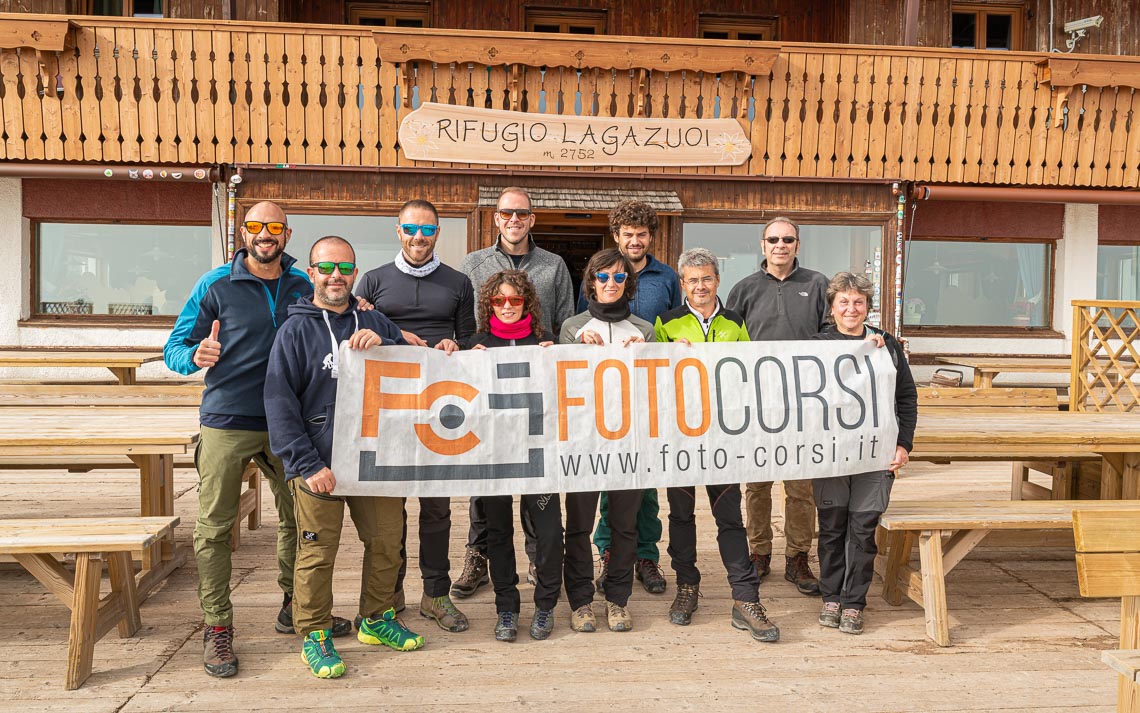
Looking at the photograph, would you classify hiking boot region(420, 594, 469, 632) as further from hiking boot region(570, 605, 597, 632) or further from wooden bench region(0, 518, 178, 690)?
wooden bench region(0, 518, 178, 690)

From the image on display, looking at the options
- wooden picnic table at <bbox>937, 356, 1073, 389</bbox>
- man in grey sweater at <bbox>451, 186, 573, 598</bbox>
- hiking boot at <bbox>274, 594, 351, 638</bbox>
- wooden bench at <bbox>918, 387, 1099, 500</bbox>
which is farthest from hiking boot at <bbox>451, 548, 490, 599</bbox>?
wooden picnic table at <bbox>937, 356, 1073, 389</bbox>

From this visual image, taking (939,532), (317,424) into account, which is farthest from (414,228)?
(939,532)

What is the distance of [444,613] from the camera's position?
3822 millimetres

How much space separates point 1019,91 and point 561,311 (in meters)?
8.59

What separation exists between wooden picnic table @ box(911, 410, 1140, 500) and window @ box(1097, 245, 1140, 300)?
778cm

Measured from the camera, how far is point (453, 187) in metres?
9.69

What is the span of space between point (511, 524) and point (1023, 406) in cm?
434

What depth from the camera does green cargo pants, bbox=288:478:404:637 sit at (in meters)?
3.31

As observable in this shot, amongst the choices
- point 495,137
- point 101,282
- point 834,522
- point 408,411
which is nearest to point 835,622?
point 834,522

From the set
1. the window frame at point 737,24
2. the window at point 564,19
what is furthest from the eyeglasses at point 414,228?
the window frame at point 737,24

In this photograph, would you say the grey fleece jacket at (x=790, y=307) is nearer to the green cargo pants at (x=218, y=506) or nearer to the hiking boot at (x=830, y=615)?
the hiking boot at (x=830, y=615)

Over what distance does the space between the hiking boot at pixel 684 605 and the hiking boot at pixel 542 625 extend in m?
0.62

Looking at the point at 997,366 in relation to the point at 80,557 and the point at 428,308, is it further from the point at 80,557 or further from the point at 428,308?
the point at 80,557

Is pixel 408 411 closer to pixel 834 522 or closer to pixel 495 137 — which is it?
pixel 834 522
